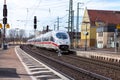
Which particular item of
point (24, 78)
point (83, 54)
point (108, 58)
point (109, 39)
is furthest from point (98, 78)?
point (109, 39)

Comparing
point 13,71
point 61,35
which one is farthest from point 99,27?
point 13,71

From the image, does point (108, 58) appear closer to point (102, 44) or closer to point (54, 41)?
point (54, 41)

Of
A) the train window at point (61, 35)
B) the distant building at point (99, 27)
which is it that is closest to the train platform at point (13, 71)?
the train window at point (61, 35)

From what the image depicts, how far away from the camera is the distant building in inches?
4203

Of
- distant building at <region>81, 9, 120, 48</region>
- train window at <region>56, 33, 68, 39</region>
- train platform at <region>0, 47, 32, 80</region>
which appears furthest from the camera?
distant building at <region>81, 9, 120, 48</region>

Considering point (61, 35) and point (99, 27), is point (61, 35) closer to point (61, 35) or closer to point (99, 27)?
point (61, 35)

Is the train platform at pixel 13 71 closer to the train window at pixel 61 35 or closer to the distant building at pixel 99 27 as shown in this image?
the train window at pixel 61 35

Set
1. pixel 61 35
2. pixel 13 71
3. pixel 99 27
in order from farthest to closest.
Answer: pixel 99 27
pixel 61 35
pixel 13 71

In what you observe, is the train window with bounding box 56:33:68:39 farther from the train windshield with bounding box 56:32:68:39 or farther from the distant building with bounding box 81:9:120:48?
the distant building with bounding box 81:9:120:48

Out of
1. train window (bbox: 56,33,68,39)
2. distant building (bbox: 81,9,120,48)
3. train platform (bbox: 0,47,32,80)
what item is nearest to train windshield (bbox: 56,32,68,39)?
train window (bbox: 56,33,68,39)

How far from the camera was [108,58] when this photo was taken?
135 feet

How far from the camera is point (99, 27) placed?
113m

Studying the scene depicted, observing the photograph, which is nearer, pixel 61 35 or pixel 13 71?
pixel 13 71

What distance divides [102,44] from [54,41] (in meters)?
58.6
